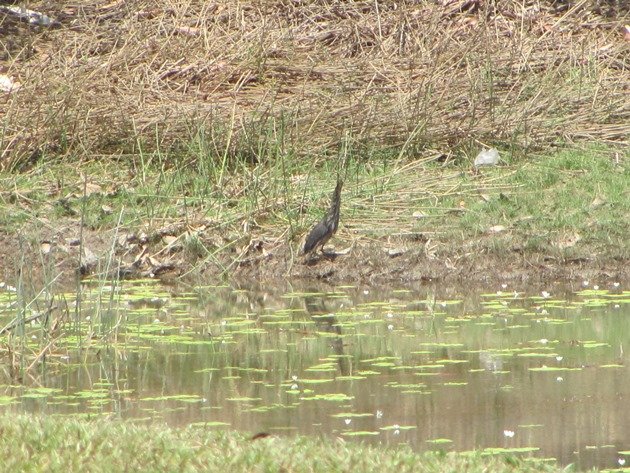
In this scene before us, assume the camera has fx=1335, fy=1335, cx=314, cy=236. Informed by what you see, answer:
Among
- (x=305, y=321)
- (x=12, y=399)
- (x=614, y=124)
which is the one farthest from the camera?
(x=614, y=124)

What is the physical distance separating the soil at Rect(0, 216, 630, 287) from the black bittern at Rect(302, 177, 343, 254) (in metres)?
0.22

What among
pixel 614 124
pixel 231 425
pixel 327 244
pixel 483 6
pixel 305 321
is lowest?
pixel 231 425

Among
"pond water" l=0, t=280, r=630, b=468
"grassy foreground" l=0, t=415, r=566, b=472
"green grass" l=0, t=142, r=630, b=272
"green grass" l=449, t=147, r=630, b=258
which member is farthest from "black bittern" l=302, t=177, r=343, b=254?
"grassy foreground" l=0, t=415, r=566, b=472

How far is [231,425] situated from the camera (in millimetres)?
6219

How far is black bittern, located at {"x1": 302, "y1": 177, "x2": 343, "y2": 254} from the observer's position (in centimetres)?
1041

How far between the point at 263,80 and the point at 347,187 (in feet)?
10.7

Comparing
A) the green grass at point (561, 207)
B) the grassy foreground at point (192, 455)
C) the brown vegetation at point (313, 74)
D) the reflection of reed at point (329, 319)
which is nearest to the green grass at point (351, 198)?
the green grass at point (561, 207)

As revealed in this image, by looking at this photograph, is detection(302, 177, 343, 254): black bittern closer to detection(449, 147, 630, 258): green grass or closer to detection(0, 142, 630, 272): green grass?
detection(0, 142, 630, 272): green grass

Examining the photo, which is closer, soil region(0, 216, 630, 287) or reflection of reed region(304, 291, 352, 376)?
reflection of reed region(304, 291, 352, 376)

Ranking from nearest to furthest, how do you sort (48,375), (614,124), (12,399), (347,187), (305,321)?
(12,399) < (48,375) < (305,321) < (347,187) < (614,124)

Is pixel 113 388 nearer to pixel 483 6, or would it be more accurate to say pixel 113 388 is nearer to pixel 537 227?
pixel 537 227

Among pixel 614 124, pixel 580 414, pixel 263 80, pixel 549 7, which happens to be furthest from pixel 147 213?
pixel 549 7

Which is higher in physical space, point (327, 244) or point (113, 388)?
point (327, 244)

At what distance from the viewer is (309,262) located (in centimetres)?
1066
